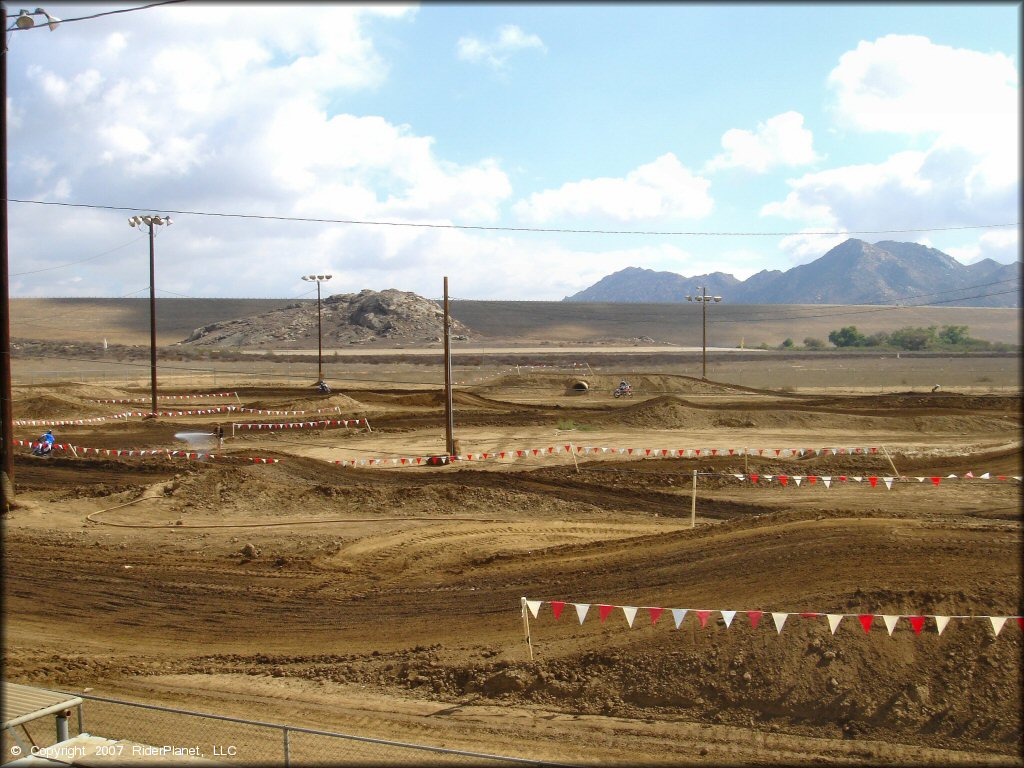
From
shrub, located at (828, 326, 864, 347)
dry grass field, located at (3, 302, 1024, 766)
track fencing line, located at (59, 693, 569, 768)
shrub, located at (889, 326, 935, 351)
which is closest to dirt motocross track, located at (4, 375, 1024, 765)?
dry grass field, located at (3, 302, 1024, 766)

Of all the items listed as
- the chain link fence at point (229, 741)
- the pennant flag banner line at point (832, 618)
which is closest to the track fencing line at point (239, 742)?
the chain link fence at point (229, 741)

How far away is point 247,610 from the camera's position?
13.8 m

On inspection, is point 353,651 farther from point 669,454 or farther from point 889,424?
point 889,424

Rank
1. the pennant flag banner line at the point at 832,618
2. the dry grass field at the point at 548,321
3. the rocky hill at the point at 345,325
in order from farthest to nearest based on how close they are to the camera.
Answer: the dry grass field at the point at 548,321
the rocky hill at the point at 345,325
the pennant flag banner line at the point at 832,618

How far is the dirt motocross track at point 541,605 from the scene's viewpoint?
9.91 m

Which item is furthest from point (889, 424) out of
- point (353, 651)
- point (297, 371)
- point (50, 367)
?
point (50, 367)

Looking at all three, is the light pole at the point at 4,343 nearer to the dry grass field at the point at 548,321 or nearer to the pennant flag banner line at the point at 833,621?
the pennant flag banner line at the point at 833,621

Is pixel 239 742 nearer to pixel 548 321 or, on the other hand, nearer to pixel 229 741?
pixel 229 741

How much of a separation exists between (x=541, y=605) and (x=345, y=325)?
133900 mm

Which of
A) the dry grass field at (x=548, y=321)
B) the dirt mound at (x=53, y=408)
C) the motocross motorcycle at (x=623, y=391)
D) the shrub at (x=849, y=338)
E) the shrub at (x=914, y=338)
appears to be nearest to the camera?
the dirt mound at (x=53, y=408)

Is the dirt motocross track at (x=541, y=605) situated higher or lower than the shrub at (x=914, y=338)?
lower

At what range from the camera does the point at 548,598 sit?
44.9ft

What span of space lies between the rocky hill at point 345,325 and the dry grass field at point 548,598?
104942 mm

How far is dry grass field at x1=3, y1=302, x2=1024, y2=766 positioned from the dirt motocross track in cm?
5
